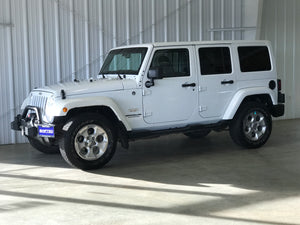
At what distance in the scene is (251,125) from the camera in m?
7.75

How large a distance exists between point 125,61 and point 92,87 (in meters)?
→ 1.04

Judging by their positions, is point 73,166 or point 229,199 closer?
point 229,199

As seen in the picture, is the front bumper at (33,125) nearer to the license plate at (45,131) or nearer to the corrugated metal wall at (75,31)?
the license plate at (45,131)

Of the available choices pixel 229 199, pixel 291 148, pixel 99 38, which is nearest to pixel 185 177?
pixel 229 199

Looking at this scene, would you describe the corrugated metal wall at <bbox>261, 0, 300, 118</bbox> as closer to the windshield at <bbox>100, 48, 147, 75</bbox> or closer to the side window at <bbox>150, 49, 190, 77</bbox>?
the side window at <bbox>150, 49, 190, 77</bbox>

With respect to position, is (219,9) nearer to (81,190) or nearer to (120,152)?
(120,152)

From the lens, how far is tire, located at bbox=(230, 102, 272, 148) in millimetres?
7605

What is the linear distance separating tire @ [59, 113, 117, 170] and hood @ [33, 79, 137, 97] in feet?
1.18

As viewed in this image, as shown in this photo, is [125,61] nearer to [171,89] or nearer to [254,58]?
[171,89]

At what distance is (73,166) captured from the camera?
21.7 ft

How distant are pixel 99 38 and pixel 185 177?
470cm

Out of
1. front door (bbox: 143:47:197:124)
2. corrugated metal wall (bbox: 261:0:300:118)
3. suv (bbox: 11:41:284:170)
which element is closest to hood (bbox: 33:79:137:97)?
suv (bbox: 11:41:284:170)

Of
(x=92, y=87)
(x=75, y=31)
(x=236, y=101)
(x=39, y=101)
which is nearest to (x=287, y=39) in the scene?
(x=236, y=101)

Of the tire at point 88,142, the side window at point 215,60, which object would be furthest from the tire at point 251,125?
the tire at point 88,142
